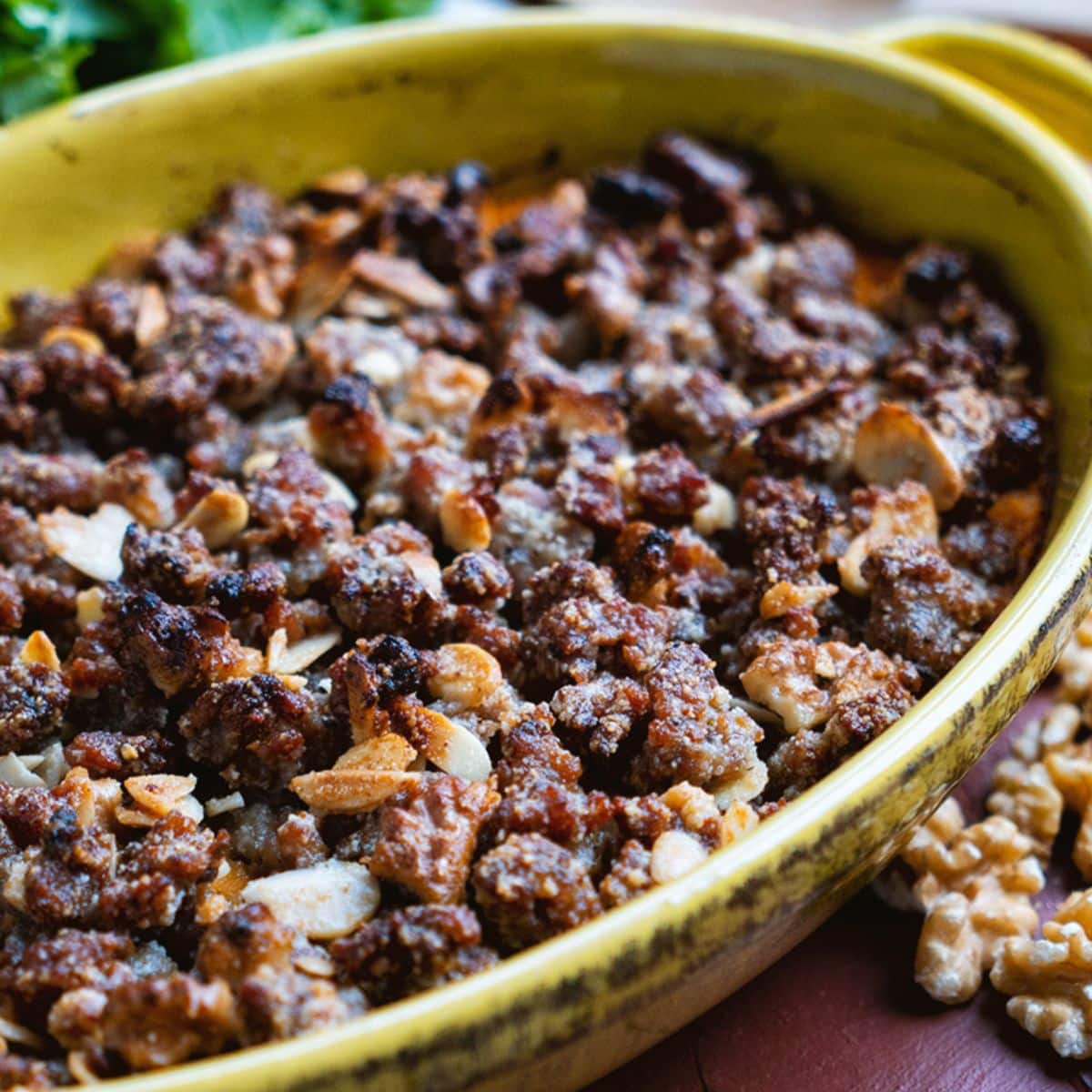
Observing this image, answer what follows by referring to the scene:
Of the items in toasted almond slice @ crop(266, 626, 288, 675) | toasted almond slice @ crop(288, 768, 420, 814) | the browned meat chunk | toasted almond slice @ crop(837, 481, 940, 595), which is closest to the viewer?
the browned meat chunk

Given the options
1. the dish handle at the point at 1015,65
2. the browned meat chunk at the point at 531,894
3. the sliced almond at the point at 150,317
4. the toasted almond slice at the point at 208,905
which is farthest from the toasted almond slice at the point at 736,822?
the dish handle at the point at 1015,65

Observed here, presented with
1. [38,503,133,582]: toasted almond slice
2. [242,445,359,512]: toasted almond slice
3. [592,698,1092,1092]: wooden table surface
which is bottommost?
[592,698,1092,1092]: wooden table surface

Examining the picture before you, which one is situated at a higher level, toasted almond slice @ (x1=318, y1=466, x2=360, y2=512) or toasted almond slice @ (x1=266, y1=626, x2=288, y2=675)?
toasted almond slice @ (x1=318, y1=466, x2=360, y2=512)

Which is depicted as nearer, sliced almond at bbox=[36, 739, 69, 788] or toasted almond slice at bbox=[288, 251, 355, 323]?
sliced almond at bbox=[36, 739, 69, 788]

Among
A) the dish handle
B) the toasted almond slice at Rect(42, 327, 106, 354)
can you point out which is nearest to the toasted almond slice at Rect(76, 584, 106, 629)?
the toasted almond slice at Rect(42, 327, 106, 354)

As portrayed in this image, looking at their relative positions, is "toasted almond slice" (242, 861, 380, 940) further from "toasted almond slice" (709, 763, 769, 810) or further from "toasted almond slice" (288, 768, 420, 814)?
"toasted almond slice" (709, 763, 769, 810)

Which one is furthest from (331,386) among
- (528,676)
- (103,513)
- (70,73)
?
(70,73)
